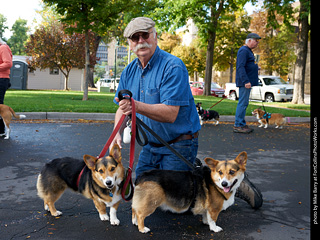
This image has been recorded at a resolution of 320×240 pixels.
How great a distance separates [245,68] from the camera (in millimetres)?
9781

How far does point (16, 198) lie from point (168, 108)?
2238 millimetres

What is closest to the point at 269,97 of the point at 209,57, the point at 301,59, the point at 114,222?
the point at 301,59

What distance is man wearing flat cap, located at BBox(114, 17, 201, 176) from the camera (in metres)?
3.47

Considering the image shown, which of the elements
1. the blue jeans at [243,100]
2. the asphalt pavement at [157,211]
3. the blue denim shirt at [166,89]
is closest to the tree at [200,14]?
the blue jeans at [243,100]

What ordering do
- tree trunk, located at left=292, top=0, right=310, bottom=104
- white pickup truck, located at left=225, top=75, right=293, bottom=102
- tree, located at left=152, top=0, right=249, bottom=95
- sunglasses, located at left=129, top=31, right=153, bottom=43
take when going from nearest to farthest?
sunglasses, located at left=129, top=31, right=153, bottom=43
tree trunk, located at left=292, top=0, right=310, bottom=104
tree, located at left=152, top=0, right=249, bottom=95
white pickup truck, located at left=225, top=75, right=293, bottom=102

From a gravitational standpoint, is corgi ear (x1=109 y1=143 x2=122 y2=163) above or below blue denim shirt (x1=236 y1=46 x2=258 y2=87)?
below

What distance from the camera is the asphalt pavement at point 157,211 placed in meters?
3.37

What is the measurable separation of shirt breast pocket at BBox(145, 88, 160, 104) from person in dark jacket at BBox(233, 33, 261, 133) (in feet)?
20.4

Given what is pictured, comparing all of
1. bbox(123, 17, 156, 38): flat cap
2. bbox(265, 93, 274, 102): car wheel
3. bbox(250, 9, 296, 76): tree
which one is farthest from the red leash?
bbox(250, 9, 296, 76): tree

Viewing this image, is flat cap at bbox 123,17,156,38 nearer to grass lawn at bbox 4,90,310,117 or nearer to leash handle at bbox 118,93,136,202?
leash handle at bbox 118,93,136,202

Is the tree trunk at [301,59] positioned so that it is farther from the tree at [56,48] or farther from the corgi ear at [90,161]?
the tree at [56,48]

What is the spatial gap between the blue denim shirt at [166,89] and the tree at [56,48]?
3477 cm

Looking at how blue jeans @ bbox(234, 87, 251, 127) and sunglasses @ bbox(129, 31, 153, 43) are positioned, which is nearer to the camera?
sunglasses @ bbox(129, 31, 153, 43)
